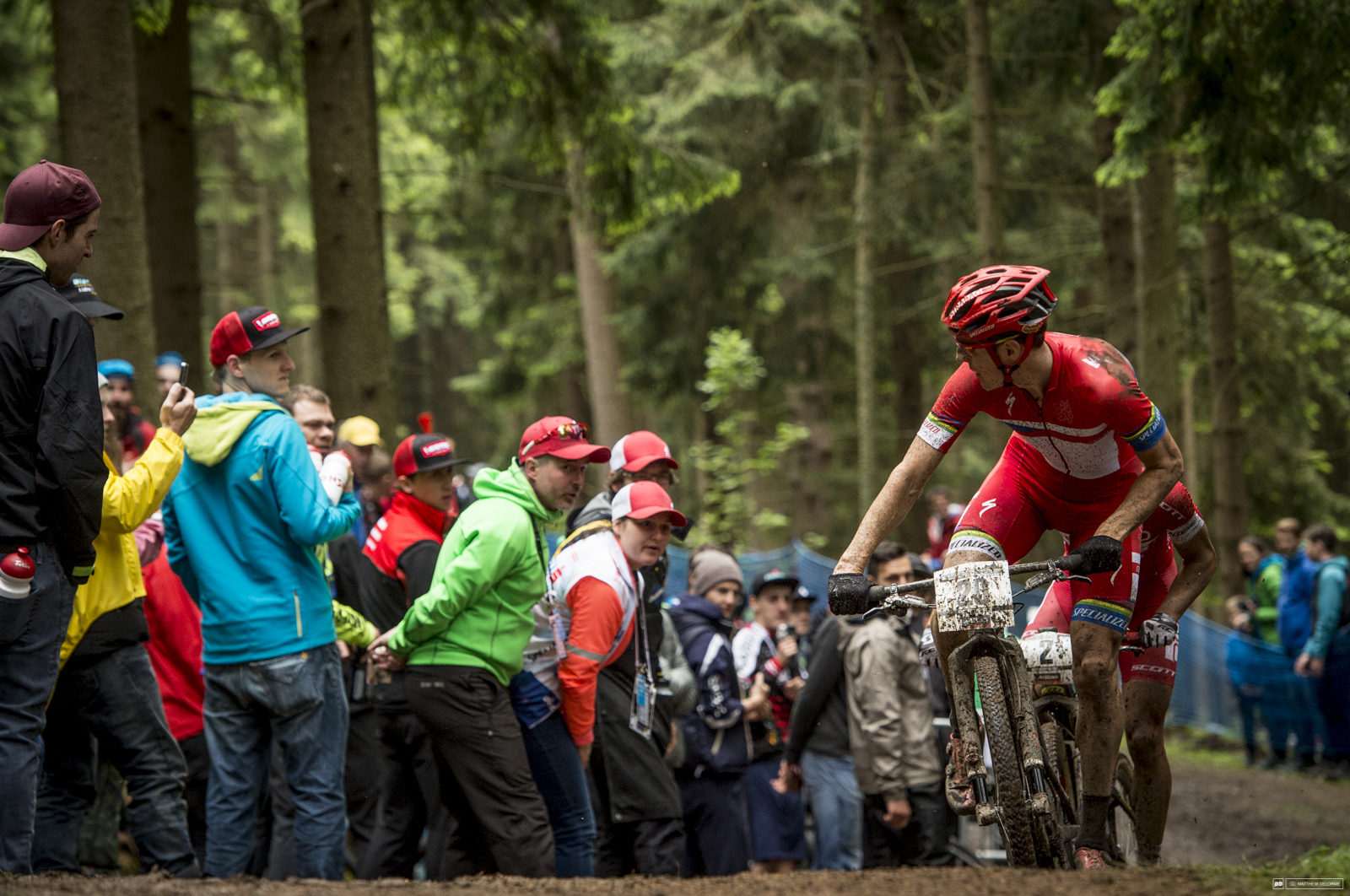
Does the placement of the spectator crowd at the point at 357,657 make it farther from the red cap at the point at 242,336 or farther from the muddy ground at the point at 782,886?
the muddy ground at the point at 782,886

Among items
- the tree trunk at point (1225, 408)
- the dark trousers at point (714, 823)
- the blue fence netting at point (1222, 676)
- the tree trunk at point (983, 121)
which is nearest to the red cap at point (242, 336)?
the dark trousers at point (714, 823)

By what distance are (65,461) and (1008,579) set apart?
11.3 ft

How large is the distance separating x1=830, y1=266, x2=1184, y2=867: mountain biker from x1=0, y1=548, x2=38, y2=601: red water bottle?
2.85m

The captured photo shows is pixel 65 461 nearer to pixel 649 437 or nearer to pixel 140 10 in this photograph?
pixel 649 437

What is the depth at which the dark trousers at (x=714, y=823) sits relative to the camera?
7027mm

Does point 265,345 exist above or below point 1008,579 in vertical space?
above

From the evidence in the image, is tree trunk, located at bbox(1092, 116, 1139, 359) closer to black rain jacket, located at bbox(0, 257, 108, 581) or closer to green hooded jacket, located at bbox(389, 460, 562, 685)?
green hooded jacket, located at bbox(389, 460, 562, 685)

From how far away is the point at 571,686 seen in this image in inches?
Result: 220

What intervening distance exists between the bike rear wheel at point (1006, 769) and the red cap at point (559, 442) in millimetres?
2131

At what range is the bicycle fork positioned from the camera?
14.4 ft

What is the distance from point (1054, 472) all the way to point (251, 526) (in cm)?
357

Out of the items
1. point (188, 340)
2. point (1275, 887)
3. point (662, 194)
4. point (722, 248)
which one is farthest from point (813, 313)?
A: point (1275, 887)

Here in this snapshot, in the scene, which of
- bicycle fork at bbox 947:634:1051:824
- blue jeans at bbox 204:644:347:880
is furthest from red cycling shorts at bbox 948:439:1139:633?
blue jeans at bbox 204:644:347:880

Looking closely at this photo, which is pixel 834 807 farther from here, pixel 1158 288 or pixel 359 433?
pixel 1158 288
